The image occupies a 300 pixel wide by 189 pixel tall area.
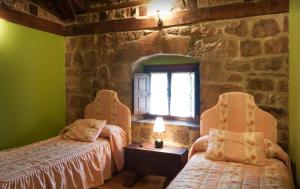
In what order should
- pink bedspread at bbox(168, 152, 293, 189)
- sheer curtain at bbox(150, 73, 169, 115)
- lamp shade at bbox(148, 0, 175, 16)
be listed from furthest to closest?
sheer curtain at bbox(150, 73, 169, 115) < lamp shade at bbox(148, 0, 175, 16) < pink bedspread at bbox(168, 152, 293, 189)

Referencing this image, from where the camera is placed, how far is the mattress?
2.43 m

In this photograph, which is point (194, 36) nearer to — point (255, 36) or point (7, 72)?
point (255, 36)

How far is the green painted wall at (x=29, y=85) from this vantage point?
3.49 m

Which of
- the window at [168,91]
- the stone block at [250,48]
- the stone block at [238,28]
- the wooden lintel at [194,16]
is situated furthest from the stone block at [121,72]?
the stone block at [250,48]

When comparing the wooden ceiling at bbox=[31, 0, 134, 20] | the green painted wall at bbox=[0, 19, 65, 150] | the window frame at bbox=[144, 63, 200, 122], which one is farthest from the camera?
the wooden ceiling at bbox=[31, 0, 134, 20]

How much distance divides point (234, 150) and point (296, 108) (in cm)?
76

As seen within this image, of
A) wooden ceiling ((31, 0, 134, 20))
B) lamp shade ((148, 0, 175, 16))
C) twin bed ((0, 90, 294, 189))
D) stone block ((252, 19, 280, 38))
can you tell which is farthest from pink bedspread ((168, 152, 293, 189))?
wooden ceiling ((31, 0, 134, 20))

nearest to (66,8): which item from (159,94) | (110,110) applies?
(110,110)

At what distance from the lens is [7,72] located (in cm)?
350

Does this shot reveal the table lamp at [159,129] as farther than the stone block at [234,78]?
Yes

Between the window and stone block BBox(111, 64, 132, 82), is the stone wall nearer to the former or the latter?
stone block BBox(111, 64, 132, 82)

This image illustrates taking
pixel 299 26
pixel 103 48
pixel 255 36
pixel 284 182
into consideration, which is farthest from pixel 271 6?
pixel 103 48

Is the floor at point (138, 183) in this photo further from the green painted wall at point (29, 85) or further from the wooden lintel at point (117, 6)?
the wooden lintel at point (117, 6)

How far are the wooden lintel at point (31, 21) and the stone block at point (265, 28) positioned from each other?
304cm
